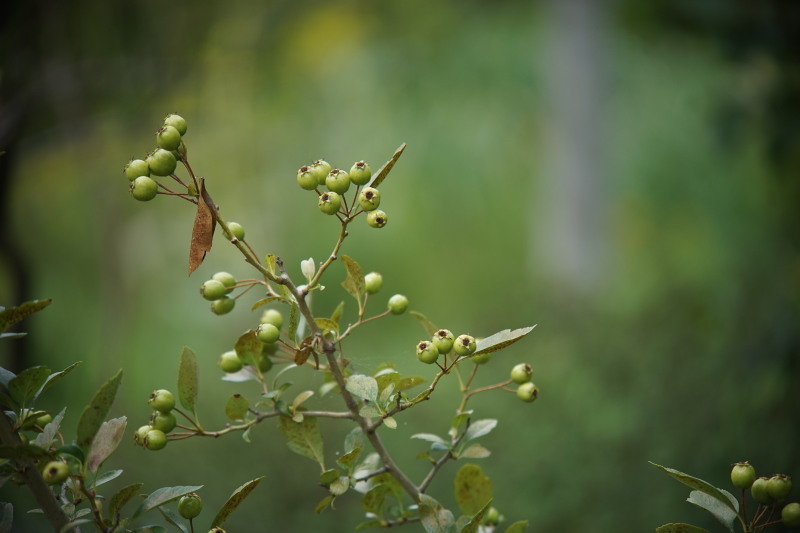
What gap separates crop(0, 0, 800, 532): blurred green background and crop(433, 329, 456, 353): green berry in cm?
60

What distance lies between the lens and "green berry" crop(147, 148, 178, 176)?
1.44 feet

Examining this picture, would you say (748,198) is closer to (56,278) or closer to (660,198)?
(660,198)

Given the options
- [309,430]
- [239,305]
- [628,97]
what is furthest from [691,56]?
[309,430]

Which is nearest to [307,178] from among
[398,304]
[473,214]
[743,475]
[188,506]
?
[398,304]

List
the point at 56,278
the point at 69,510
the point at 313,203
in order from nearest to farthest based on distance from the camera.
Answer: the point at 69,510
the point at 56,278
the point at 313,203

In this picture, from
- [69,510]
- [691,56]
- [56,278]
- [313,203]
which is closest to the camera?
[69,510]

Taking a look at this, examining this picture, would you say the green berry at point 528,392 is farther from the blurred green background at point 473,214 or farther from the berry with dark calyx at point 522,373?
the blurred green background at point 473,214

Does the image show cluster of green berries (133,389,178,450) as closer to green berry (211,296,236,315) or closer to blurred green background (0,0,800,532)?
green berry (211,296,236,315)

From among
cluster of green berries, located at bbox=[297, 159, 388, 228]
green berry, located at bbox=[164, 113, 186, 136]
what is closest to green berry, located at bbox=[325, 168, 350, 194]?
cluster of green berries, located at bbox=[297, 159, 388, 228]

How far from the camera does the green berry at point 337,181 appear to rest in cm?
48

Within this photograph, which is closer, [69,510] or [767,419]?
[69,510]

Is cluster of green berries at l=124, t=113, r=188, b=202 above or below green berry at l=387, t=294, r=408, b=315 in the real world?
above

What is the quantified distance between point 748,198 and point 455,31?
159cm

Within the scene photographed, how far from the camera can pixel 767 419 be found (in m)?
1.23
